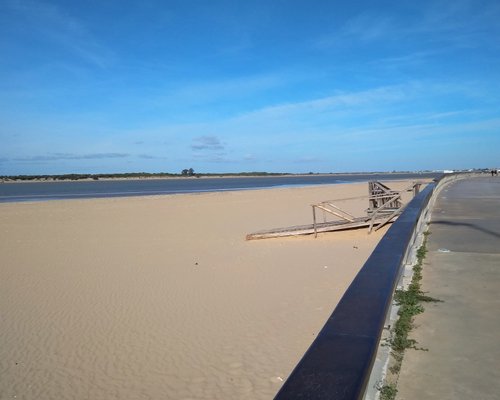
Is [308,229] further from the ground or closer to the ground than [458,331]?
closer to the ground

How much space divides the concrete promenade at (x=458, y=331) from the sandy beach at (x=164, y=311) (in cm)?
204

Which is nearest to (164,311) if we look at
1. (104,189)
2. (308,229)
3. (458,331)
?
(458,331)

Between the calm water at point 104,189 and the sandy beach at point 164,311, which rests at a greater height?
the calm water at point 104,189

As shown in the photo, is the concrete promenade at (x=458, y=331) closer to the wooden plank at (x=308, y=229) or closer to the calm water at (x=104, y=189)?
the wooden plank at (x=308, y=229)

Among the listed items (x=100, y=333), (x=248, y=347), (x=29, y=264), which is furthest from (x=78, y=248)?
(x=248, y=347)

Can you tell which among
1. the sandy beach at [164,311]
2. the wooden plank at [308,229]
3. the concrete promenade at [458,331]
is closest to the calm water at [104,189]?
the sandy beach at [164,311]

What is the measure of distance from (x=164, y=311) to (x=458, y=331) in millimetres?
5373

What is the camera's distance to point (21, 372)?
589cm

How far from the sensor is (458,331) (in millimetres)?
4031

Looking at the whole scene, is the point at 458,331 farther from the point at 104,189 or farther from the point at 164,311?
the point at 104,189

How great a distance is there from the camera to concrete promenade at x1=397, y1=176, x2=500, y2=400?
3.11m

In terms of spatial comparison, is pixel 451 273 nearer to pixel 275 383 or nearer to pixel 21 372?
pixel 275 383

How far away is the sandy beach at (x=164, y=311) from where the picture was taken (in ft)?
18.3

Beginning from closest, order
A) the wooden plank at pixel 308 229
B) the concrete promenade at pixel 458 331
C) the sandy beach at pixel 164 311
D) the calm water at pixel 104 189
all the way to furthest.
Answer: the concrete promenade at pixel 458 331 → the sandy beach at pixel 164 311 → the wooden plank at pixel 308 229 → the calm water at pixel 104 189
